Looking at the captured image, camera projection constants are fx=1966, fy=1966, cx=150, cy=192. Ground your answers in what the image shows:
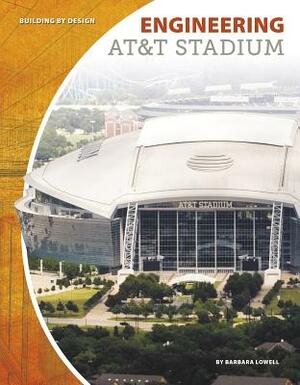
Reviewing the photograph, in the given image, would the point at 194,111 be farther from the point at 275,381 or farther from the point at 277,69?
the point at 275,381

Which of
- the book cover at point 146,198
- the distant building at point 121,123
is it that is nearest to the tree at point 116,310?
the book cover at point 146,198

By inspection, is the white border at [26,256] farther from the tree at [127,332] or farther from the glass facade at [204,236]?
the glass facade at [204,236]

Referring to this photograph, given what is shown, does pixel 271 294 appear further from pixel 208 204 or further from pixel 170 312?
pixel 208 204

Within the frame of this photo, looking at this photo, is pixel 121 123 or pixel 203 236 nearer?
pixel 203 236

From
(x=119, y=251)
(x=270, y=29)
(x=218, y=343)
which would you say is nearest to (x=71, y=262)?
(x=119, y=251)

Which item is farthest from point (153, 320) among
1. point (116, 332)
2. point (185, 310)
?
point (116, 332)

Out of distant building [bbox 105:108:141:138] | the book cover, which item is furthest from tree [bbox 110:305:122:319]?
distant building [bbox 105:108:141:138]

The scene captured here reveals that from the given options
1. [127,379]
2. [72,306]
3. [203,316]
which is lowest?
[127,379]
